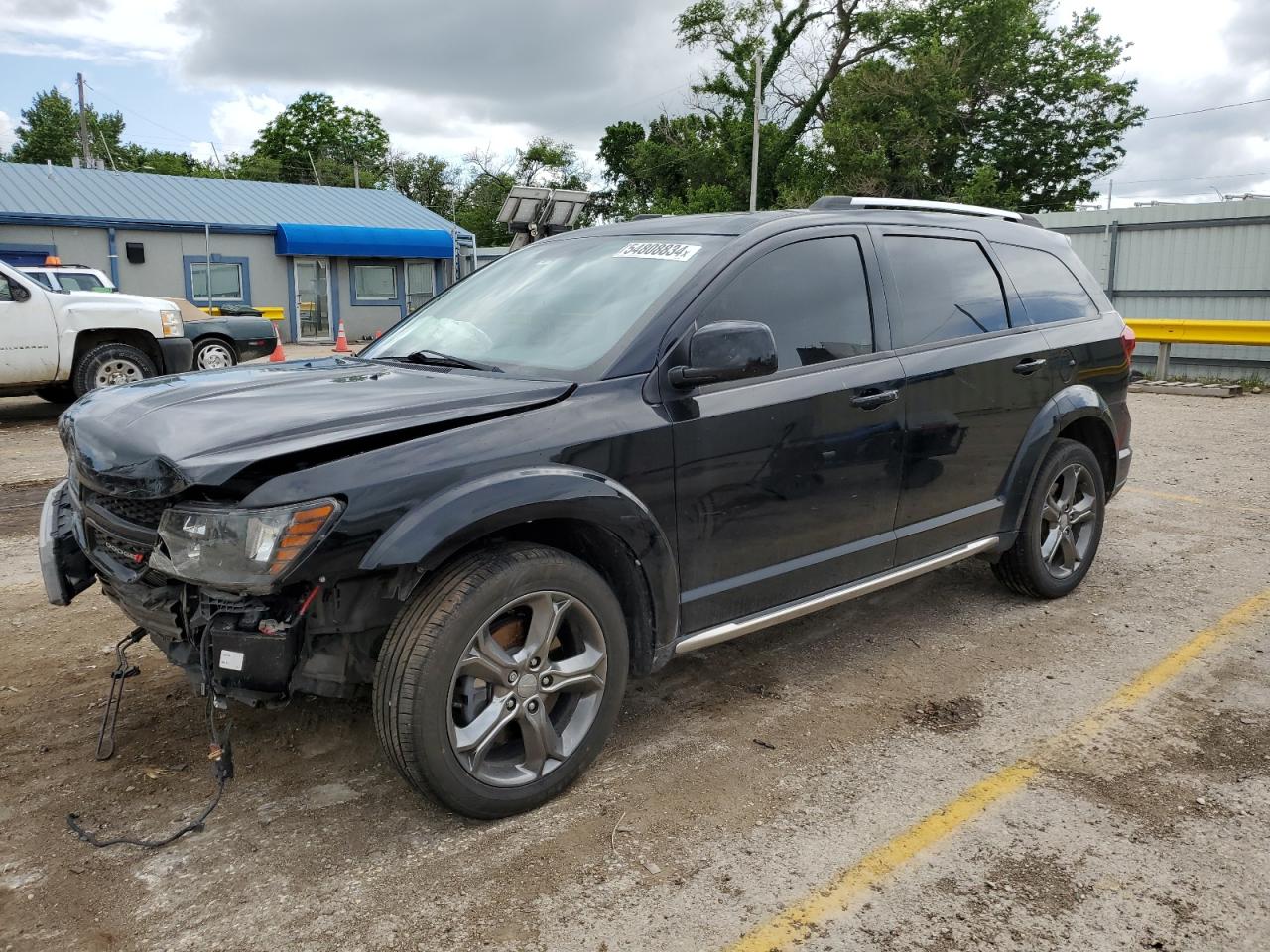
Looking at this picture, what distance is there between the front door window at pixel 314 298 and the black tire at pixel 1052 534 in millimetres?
25272

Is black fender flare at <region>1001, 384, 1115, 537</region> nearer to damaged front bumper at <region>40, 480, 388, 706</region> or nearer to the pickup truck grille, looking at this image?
damaged front bumper at <region>40, 480, 388, 706</region>

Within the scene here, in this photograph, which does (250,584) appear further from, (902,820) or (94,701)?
(902,820)

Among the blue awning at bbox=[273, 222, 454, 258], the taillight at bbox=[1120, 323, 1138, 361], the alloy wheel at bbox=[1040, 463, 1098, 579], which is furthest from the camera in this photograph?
the blue awning at bbox=[273, 222, 454, 258]

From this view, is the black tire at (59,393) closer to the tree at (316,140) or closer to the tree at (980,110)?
the tree at (980,110)

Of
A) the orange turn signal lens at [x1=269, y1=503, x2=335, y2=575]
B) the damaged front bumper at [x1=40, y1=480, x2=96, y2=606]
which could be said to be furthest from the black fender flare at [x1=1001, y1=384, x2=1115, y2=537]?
the damaged front bumper at [x1=40, y1=480, x2=96, y2=606]

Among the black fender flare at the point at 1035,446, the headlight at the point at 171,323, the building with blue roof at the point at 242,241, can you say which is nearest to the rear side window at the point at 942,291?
the black fender flare at the point at 1035,446

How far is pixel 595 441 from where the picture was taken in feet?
9.73

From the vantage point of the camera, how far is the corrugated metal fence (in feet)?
48.3

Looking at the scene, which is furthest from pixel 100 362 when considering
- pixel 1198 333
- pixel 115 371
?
pixel 1198 333

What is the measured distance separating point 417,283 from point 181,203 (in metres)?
6.51

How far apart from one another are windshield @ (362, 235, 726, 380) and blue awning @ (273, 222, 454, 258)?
2400 centimetres

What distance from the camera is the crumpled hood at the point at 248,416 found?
8.49 ft

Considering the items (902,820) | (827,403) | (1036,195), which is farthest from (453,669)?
(1036,195)

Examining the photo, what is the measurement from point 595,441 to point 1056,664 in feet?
7.75
